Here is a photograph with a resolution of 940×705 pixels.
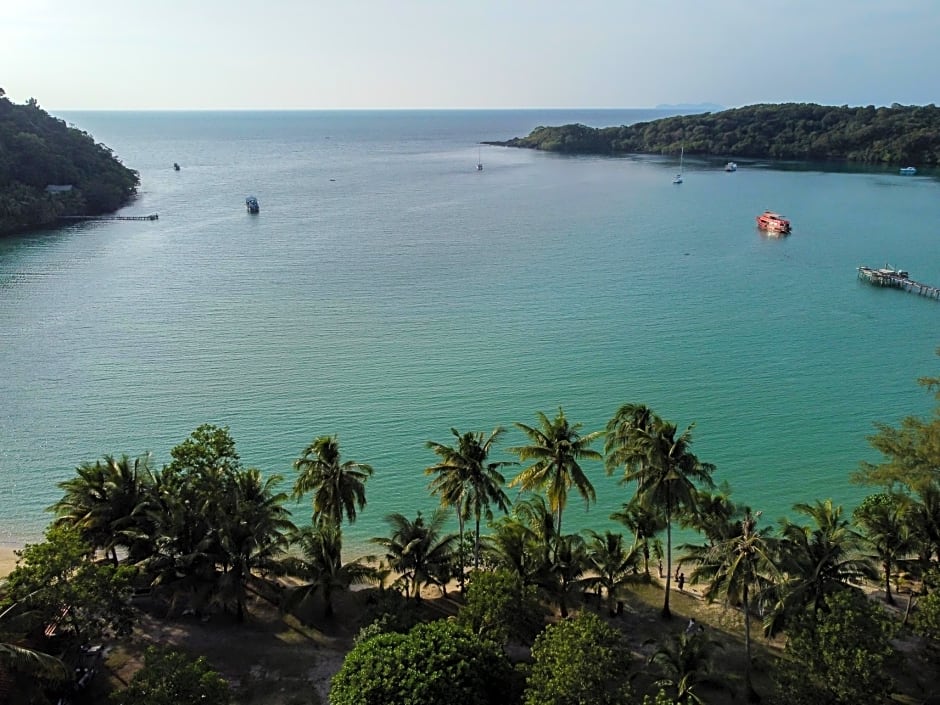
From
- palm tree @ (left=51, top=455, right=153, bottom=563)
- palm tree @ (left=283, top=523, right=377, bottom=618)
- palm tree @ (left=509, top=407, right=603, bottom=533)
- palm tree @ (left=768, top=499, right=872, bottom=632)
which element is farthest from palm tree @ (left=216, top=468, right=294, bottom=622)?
palm tree @ (left=768, top=499, right=872, bottom=632)

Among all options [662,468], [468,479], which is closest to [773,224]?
[662,468]

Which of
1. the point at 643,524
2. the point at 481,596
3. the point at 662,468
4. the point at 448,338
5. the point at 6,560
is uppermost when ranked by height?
the point at 662,468

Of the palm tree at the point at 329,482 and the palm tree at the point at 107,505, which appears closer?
the palm tree at the point at 107,505

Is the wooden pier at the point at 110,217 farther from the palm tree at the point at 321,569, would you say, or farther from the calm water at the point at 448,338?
the palm tree at the point at 321,569

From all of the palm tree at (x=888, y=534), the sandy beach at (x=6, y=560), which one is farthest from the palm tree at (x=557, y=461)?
the sandy beach at (x=6, y=560)

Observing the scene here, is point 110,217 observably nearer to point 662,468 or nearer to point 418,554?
point 418,554

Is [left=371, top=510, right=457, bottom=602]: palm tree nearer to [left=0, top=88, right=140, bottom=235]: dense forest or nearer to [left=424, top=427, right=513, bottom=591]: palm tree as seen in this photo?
[left=424, top=427, right=513, bottom=591]: palm tree

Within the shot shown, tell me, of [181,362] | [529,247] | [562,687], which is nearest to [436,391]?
[181,362]
